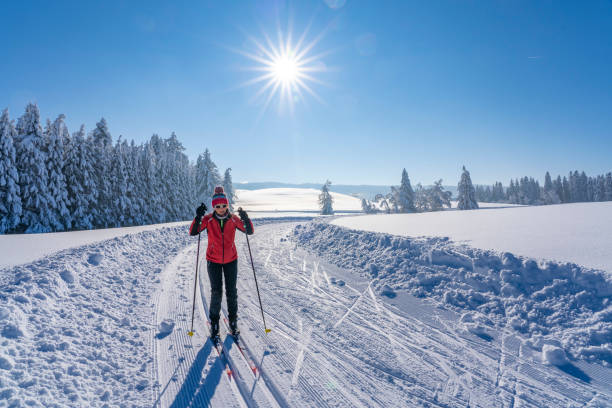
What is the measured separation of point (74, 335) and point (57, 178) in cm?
2762

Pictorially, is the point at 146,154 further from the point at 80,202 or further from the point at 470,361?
the point at 470,361

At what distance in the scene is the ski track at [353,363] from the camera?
3.18 metres

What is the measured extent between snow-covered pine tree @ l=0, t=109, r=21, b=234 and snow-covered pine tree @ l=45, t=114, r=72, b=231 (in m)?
2.27

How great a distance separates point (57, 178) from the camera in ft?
78.7

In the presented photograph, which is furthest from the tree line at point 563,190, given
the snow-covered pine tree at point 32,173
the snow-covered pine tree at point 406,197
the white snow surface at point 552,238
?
the snow-covered pine tree at point 32,173

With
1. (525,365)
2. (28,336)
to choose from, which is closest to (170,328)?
(28,336)

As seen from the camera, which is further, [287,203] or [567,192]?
[287,203]

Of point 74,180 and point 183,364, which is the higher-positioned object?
point 74,180

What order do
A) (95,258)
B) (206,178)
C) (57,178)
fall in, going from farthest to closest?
(206,178) < (57,178) < (95,258)

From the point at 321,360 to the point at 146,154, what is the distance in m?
40.5

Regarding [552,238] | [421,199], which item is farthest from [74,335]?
[421,199]

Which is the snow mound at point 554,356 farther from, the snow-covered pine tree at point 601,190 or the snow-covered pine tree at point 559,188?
the snow-covered pine tree at point 559,188

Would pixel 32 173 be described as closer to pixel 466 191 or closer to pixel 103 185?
pixel 103 185

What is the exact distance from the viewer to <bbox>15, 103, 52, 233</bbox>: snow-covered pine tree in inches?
Answer: 872
